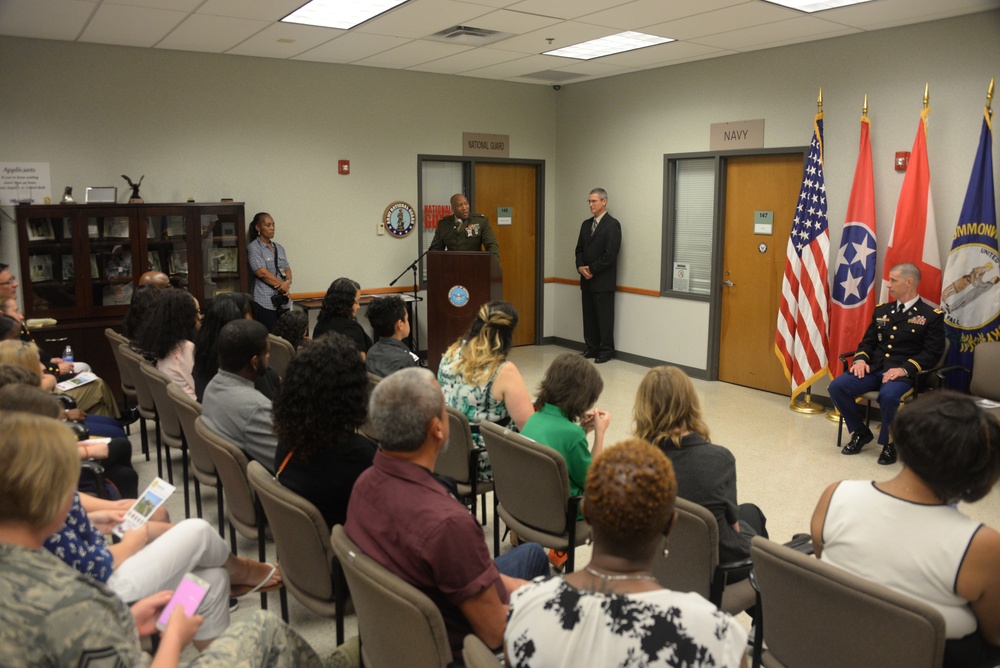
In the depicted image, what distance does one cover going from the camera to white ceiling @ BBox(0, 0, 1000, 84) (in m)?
5.11

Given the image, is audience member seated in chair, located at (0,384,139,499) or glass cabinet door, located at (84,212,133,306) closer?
audience member seated in chair, located at (0,384,139,499)

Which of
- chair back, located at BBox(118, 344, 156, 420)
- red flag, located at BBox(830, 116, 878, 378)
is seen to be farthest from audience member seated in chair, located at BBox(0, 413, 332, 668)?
red flag, located at BBox(830, 116, 878, 378)

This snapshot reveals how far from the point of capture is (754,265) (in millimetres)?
7035

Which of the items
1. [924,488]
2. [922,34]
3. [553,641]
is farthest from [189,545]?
[922,34]

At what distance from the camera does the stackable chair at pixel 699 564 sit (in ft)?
7.50

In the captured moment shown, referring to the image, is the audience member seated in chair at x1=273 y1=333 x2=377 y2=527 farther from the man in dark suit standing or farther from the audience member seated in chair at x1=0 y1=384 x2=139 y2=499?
the man in dark suit standing

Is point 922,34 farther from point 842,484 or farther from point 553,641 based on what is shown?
point 553,641

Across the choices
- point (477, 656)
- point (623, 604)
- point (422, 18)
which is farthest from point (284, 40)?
point (623, 604)

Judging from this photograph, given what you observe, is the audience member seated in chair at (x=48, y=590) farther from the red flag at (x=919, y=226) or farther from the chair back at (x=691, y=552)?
the red flag at (x=919, y=226)

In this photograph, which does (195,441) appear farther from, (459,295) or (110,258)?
(459,295)

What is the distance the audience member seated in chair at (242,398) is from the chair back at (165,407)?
2.44 ft

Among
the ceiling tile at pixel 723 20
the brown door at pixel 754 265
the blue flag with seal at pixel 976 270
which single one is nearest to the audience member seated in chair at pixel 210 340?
the ceiling tile at pixel 723 20

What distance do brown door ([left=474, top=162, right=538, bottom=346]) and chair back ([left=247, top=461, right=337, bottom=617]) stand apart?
6.50 meters

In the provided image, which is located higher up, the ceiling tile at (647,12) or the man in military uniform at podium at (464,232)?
the ceiling tile at (647,12)
